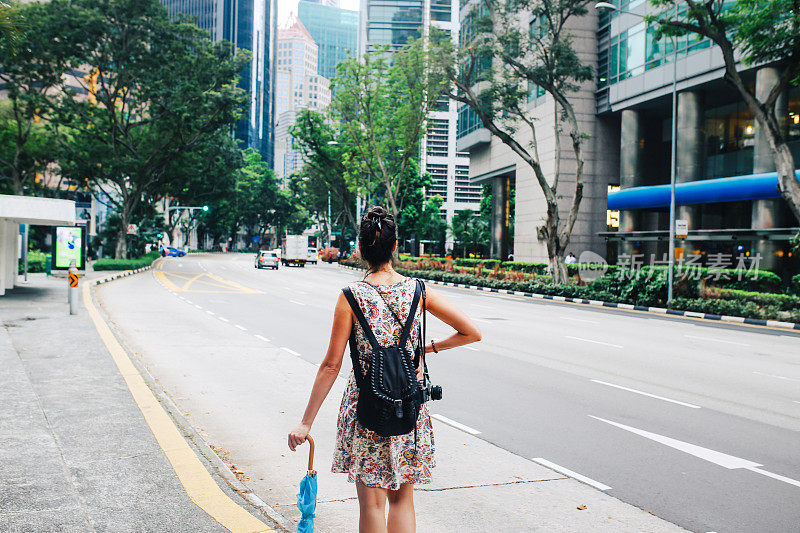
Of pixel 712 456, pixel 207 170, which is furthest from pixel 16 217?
pixel 207 170

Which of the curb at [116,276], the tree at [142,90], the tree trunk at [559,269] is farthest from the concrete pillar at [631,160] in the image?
the curb at [116,276]

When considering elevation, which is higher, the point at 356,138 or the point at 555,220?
the point at 356,138

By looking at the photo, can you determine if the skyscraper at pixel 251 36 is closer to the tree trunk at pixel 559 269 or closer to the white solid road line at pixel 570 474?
the tree trunk at pixel 559 269

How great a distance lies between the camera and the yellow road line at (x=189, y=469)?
4.18 metres

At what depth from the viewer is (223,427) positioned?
6961 mm

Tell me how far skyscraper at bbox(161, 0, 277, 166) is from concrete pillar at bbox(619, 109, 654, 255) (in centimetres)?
7371

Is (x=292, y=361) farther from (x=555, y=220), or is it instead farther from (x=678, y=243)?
(x=678, y=243)

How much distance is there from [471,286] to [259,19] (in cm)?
14041

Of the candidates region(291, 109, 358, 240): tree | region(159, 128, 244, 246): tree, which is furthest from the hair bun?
region(291, 109, 358, 240): tree

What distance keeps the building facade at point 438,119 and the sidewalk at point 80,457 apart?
90.5m

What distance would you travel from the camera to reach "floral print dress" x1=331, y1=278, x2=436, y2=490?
3072mm

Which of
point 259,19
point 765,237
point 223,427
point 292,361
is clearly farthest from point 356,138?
point 259,19

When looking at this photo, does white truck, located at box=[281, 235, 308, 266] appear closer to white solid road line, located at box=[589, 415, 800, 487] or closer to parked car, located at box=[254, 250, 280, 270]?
parked car, located at box=[254, 250, 280, 270]

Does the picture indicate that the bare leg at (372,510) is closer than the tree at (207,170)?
Yes
